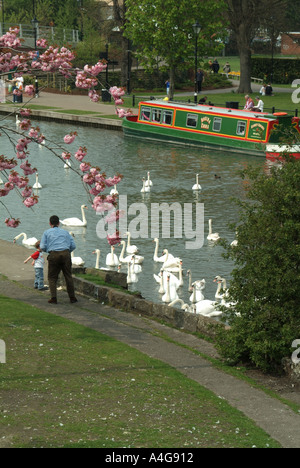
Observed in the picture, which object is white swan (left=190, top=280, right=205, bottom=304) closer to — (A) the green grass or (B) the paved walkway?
(B) the paved walkway

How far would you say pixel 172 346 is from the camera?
1252 centimetres

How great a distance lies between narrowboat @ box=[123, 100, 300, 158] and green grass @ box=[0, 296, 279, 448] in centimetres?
2845

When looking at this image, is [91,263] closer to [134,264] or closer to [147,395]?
[134,264]

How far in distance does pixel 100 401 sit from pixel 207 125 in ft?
113

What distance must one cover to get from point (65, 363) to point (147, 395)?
1.59 m

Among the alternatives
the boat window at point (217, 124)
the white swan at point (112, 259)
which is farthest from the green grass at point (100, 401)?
the boat window at point (217, 124)

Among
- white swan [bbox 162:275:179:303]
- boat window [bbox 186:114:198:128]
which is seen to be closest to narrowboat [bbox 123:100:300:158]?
A: boat window [bbox 186:114:198:128]

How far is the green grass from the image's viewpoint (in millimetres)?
8875

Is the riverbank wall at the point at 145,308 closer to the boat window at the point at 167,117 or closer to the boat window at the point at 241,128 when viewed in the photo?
the boat window at the point at 241,128

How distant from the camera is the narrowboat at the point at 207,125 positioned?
40.5m

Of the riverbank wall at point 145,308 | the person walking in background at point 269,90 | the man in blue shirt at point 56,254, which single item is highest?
the person walking in background at point 269,90

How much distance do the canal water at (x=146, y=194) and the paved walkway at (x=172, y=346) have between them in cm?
509

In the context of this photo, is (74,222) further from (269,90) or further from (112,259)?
(269,90)

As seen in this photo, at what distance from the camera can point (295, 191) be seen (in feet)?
38.9
